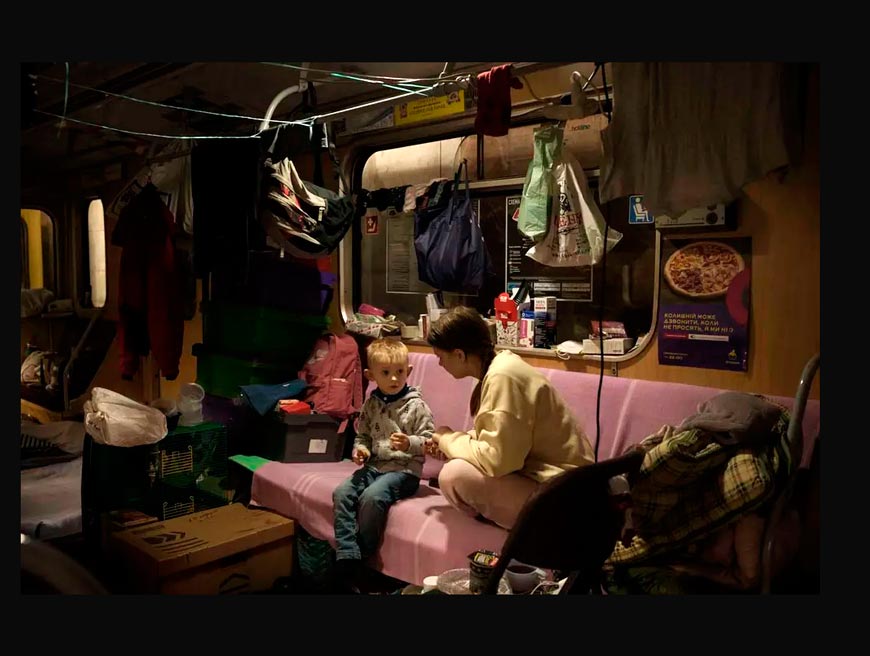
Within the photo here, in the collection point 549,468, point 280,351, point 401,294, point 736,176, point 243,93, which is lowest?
point 549,468

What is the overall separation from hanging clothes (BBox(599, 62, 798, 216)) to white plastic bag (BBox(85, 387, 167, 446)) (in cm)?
220

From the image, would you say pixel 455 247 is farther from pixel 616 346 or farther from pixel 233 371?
pixel 233 371

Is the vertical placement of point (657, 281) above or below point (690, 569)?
above

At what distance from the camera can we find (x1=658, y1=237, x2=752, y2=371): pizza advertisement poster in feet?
8.25

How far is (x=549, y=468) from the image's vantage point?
2.22 meters

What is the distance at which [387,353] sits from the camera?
2850 millimetres

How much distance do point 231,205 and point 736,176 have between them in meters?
2.18

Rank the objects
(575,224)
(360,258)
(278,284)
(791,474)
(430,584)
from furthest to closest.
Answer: (360,258), (278,284), (575,224), (430,584), (791,474)

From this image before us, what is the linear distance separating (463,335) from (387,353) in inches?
25.2

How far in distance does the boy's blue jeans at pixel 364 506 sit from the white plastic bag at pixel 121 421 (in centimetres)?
86

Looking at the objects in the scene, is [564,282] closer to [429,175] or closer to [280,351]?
[429,175]

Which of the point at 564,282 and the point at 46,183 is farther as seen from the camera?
the point at 46,183

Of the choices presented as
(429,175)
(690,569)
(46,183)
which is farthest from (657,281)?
(46,183)

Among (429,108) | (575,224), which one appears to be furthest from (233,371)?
(575,224)
